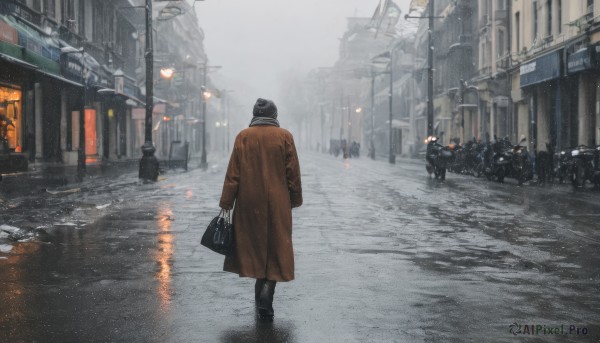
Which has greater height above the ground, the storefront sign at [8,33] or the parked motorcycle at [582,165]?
the storefront sign at [8,33]

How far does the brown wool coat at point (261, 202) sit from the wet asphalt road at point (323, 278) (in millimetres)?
412

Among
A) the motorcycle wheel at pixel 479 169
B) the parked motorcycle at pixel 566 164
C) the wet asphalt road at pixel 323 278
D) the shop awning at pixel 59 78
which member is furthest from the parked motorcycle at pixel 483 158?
the shop awning at pixel 59 78

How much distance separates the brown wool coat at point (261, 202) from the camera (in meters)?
6.25

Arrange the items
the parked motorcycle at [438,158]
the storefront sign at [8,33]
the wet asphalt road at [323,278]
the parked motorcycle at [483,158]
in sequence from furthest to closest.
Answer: the parked motorcycle at [483,158], the parked motorcycle at [438,158], the storefront sign at [8,33], the wet asphalt road at [323,278]

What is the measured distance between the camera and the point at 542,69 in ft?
109

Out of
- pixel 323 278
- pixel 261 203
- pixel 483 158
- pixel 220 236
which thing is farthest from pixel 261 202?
pixel 483 158

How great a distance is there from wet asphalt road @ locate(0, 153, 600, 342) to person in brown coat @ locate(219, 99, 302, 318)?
1.29 ft

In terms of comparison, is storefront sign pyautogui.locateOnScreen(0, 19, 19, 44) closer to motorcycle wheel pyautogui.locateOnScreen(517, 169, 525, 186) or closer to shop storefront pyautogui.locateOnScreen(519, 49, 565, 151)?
motorcycle wheel pyautogui.locateOnScreen(517, 169, 525, 186)

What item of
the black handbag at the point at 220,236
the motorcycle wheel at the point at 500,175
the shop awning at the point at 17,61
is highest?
the shop awning at the point at 17,61

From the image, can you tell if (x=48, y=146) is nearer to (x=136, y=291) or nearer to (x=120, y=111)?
(x=120, y=111)

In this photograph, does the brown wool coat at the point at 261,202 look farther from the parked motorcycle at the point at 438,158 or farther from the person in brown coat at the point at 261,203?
the parked motorcycle at the point at 438,158

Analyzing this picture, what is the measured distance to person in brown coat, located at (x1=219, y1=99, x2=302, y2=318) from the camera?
6246mm

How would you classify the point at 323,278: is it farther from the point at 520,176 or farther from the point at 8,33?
the point at 520,176

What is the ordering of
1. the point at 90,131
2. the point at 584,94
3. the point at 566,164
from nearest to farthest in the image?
the point at 566,164
the point at 584,94
the point at 90,131
